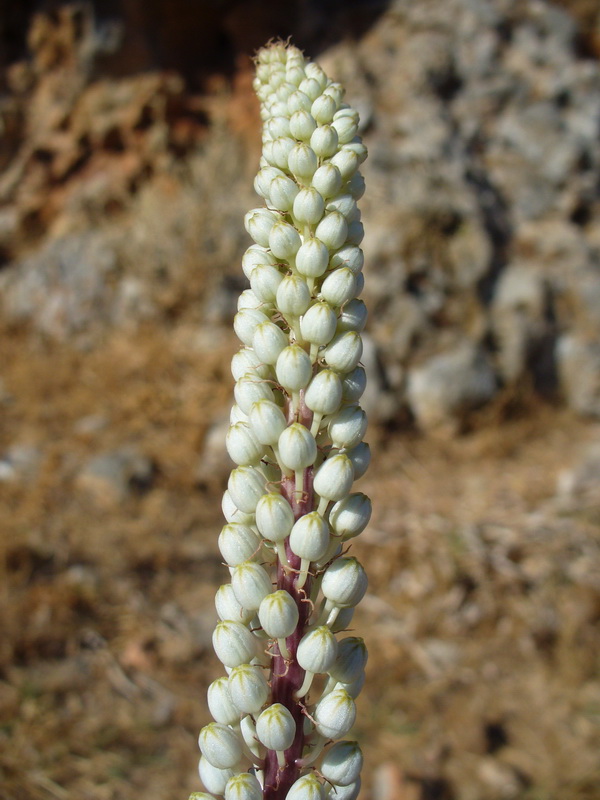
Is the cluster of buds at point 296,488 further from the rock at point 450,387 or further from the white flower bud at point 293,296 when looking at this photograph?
the rock at point 450,387

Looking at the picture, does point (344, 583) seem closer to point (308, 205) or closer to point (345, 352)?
point (345, 352)

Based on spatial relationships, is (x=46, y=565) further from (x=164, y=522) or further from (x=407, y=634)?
(x=407, y=634)

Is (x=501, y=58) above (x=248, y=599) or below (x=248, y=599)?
above

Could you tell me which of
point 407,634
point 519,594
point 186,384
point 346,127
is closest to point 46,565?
point 186,384

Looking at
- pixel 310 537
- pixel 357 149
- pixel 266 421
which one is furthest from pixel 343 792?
pixel 357 149

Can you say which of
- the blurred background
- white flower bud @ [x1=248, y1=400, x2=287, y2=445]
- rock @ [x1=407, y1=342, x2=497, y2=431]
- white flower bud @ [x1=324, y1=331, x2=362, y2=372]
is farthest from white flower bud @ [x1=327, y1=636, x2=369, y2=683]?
rock @ [x1=407, y1=342, x2=497, y2=431]

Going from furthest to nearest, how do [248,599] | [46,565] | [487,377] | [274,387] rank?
1. [487,377]
2. [46,565]
3. [274,387]
4. [248,599]

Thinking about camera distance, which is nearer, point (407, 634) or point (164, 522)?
point (407, 634)

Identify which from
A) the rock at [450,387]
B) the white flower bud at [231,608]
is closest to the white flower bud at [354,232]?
the white flower bud at [231,608]

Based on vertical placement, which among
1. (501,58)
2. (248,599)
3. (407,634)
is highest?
(501,58)
